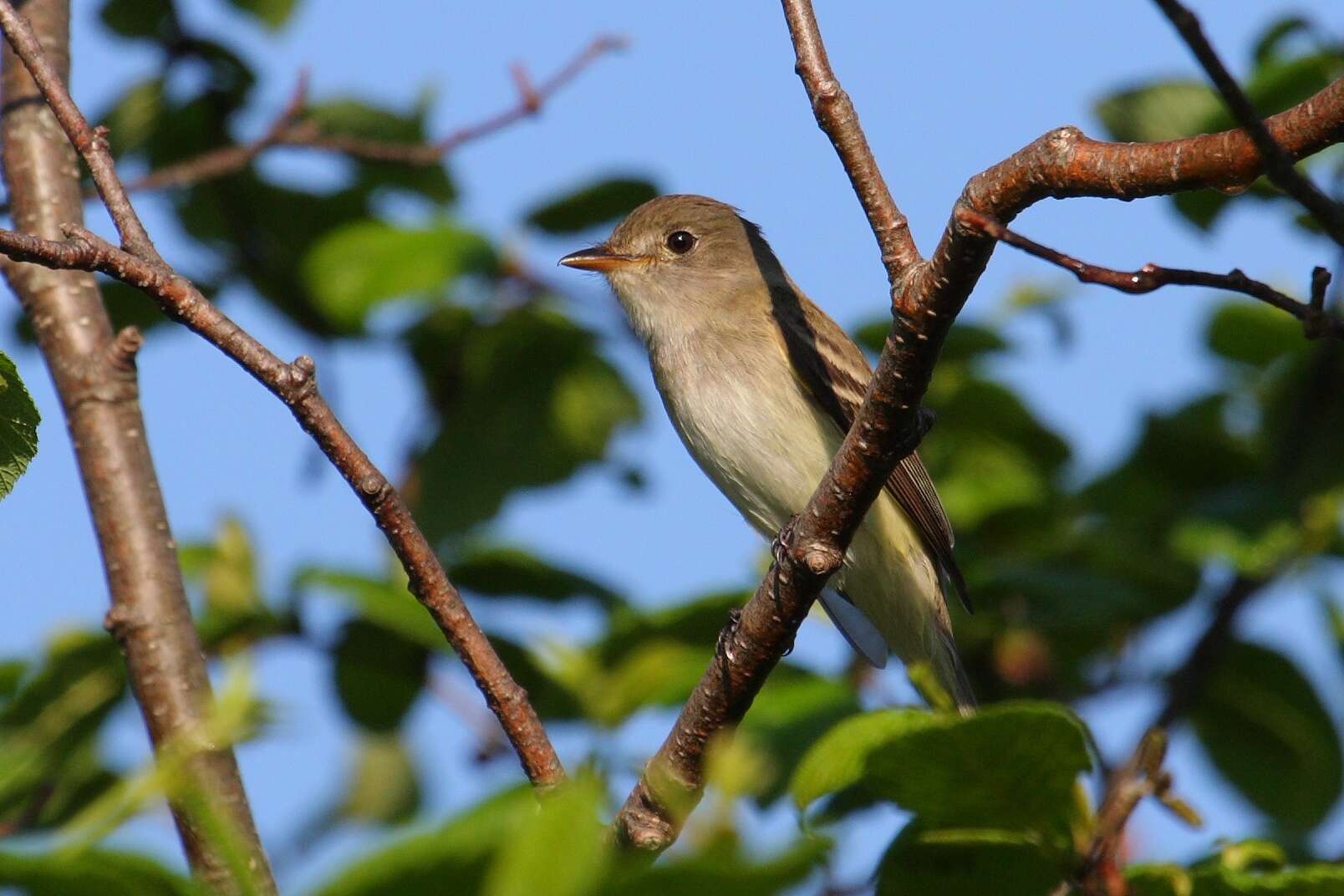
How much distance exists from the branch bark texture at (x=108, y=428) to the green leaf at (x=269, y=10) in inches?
43.4

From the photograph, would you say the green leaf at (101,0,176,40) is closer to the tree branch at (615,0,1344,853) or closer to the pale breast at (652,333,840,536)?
the pale breast at (652,333,840,536)

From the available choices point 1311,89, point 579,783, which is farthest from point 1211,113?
point 579,783

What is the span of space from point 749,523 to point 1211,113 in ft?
6.17

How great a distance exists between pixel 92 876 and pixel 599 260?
14.7 feet

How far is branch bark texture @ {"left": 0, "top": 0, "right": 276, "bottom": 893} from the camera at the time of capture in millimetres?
3307

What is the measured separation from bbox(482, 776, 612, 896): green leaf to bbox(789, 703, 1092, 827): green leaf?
4.01 ft

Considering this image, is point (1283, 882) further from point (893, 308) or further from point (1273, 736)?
point (1273, 736)

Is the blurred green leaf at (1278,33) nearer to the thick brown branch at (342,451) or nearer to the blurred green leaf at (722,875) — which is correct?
the thick brown branch at (342,451)

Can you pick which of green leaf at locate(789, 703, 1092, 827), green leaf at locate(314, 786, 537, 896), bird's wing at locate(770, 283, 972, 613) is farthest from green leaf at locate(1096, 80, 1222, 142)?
green leaf at locate(314, 786, 537, 896)

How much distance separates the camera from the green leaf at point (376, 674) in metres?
4.39

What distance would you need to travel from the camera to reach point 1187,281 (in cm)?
204

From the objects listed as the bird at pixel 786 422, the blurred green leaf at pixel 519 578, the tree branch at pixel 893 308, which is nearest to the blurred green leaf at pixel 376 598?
the blurred green leaf at pixel 519 578

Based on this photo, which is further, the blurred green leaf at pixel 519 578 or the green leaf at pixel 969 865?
the blurred green leaf at pixel 519 578

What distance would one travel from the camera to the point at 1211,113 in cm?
474
